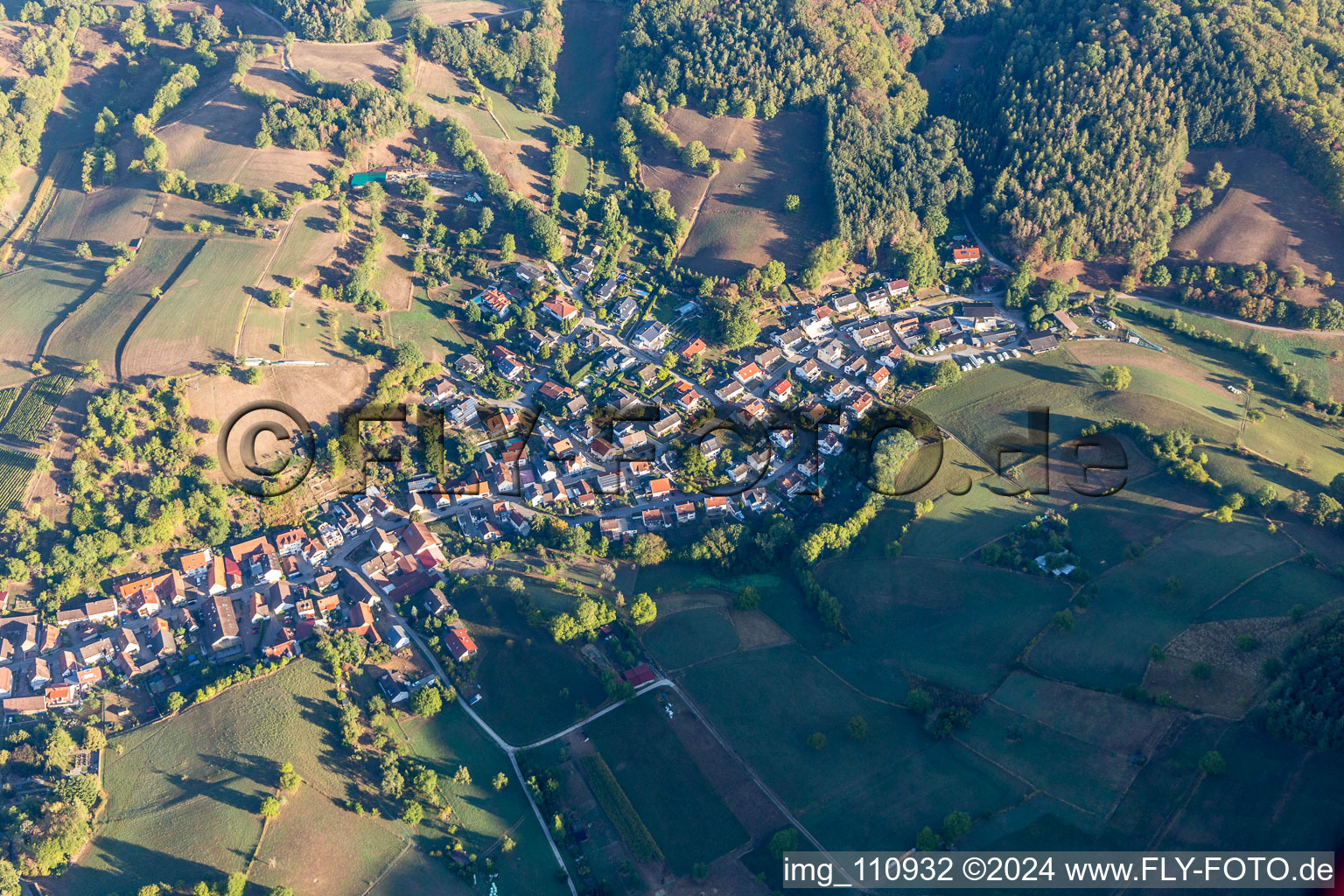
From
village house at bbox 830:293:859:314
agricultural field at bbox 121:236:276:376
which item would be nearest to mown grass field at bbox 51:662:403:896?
agricultural field at bbox 121:236:276:376

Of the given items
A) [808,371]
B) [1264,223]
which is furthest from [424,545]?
[1264,223]

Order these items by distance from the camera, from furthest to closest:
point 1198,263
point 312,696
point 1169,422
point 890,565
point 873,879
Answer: point 1198,263
point 1169,422
point 890,565
point 312,696
point 873,879

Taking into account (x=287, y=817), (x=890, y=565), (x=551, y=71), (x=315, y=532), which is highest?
(x=551, y=71)

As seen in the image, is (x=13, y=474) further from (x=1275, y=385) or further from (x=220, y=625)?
(x=1275, y=385)

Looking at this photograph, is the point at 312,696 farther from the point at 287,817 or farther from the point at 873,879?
the point at 873,879

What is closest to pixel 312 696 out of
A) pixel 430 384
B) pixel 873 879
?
pixel 430 384

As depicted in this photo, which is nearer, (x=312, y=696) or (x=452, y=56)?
(x=312, y=696)
